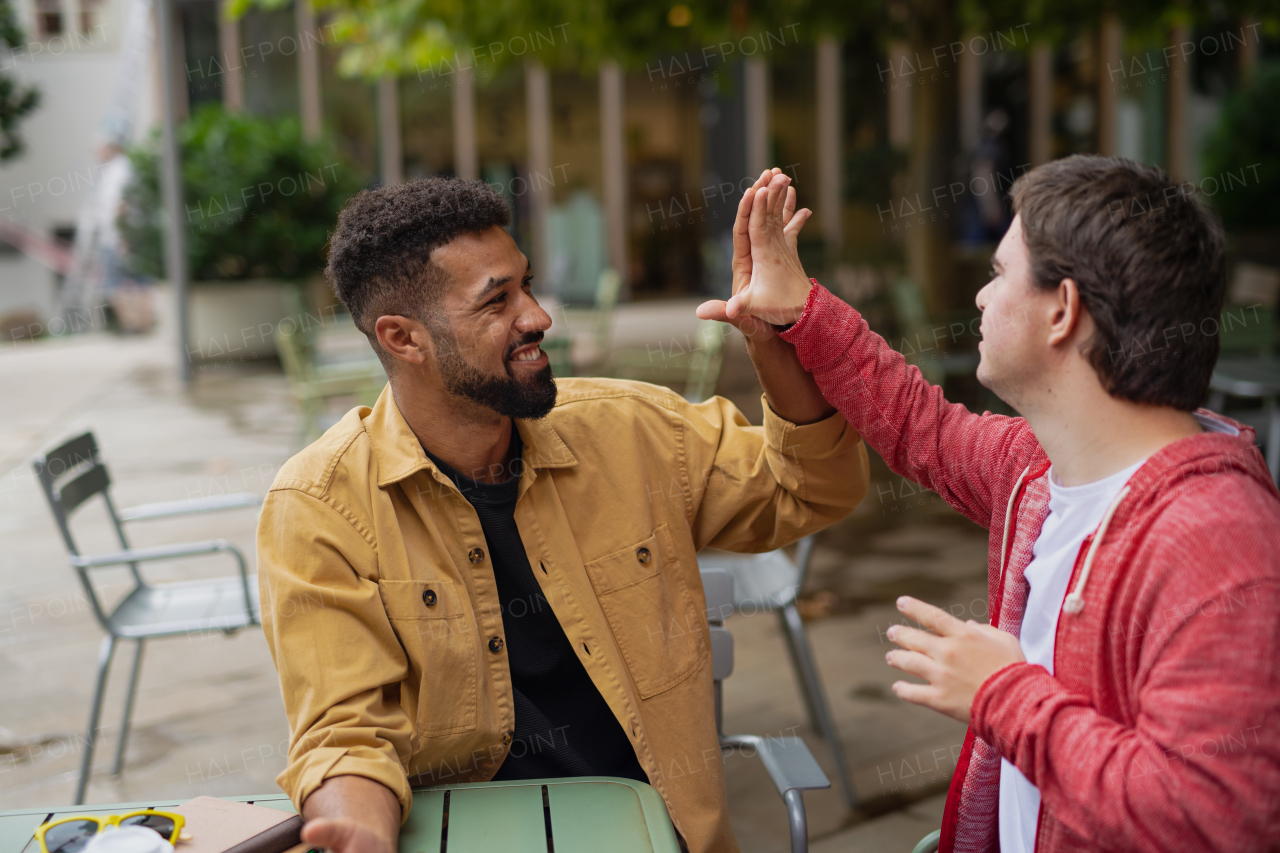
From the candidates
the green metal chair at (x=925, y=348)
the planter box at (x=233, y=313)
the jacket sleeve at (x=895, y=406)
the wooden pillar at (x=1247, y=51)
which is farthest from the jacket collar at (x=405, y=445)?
the wooden pillar at (x=1247, y=51)

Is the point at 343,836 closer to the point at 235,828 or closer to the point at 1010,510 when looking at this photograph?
the point at 235,828

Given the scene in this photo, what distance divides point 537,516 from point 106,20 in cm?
2127

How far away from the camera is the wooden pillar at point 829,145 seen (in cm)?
1663

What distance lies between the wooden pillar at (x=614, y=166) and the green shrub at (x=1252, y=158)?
843cm

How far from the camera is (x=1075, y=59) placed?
16.0 meters

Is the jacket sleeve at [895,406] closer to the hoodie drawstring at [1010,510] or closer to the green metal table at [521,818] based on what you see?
the hoodie drawstring at [1010,510]

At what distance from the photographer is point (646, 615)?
6.19 ft

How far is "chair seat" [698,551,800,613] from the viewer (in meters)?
3.10

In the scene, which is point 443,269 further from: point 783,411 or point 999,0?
point 999,0

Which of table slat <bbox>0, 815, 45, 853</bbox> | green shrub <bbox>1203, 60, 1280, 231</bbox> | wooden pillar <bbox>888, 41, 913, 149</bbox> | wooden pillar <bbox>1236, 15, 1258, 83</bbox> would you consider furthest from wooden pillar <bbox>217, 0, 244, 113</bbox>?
table slat <bbox>0, 815, 45, 853</bbox>

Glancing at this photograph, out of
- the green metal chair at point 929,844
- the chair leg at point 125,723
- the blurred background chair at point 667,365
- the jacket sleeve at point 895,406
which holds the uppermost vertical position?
the jacket sleeve at point 895,406

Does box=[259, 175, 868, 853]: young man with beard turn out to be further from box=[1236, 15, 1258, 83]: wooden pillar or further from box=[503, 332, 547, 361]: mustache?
box=[1236, 15, 1258, 83]: wooden pillar

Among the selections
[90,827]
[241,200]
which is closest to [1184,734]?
[90,827]

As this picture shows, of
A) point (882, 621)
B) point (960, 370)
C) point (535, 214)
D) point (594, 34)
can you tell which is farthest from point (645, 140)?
point (882, 621)
